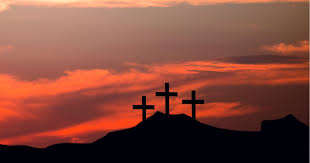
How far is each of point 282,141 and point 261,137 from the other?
1622mm

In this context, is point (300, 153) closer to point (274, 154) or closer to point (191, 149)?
point (274, 154)

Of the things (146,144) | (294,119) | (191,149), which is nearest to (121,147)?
(146,144)

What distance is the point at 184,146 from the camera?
1795 inches

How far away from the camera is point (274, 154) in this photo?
43250 millimetres

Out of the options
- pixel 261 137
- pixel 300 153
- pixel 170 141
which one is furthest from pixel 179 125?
pixel 300 153

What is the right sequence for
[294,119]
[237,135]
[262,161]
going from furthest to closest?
[237,135] → [294,119] → [262,161]

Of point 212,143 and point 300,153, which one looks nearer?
point 300,153

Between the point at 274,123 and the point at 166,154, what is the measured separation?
23.8ft

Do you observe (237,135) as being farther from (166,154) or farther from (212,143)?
(166,154)

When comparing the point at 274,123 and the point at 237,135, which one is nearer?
the point at 274,123

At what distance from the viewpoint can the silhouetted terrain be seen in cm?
4362

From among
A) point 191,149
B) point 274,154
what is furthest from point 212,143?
point 274,154

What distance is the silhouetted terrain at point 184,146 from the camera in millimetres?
43625

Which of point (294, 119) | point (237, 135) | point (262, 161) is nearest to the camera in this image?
point (262, 161)
